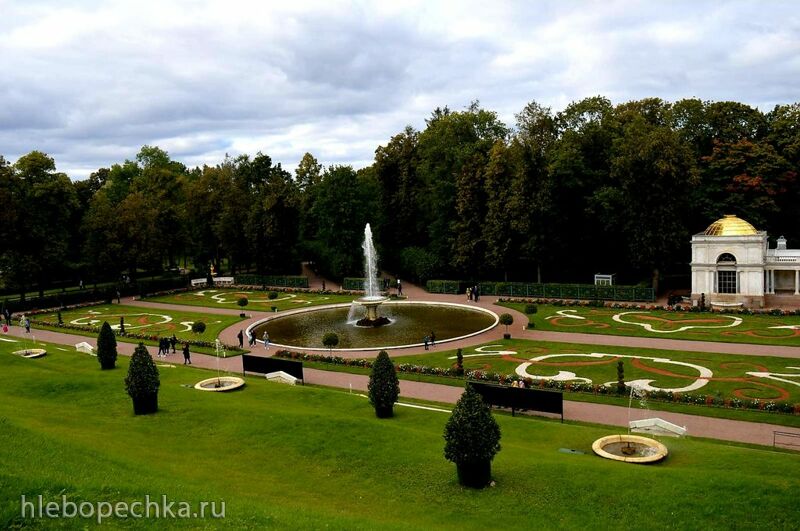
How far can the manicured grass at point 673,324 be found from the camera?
3997cm

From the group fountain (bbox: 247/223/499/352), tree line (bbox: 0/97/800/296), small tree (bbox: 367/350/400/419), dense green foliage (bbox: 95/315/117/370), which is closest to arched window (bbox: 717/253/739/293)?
tree line (bbox: 0/97/800/296)

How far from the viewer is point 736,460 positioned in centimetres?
1802

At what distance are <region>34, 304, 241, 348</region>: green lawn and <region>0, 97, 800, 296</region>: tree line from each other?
7.86 m

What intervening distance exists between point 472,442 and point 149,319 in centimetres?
4862

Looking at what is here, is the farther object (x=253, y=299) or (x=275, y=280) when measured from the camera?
(x=275, y=280)

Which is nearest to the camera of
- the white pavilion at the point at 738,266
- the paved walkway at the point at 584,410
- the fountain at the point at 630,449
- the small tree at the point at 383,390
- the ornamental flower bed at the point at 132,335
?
the fountain at the point at 630,449

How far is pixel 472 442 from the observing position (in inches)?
624

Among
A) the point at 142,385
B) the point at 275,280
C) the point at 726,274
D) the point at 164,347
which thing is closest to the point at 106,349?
the point at 164,347

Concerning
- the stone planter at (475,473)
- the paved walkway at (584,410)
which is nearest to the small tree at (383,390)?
the paved walkway at (584,410)

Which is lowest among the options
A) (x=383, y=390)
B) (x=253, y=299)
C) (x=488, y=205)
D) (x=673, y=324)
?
(x=673, y=324)

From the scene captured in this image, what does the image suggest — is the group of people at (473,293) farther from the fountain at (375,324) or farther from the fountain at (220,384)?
the fountain at (220,384)

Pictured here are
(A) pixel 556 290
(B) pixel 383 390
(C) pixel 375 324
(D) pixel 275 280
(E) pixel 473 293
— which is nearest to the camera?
(B) pixel 383 390

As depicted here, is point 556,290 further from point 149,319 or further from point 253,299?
point 149,319

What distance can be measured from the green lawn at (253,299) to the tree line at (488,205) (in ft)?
23.6
